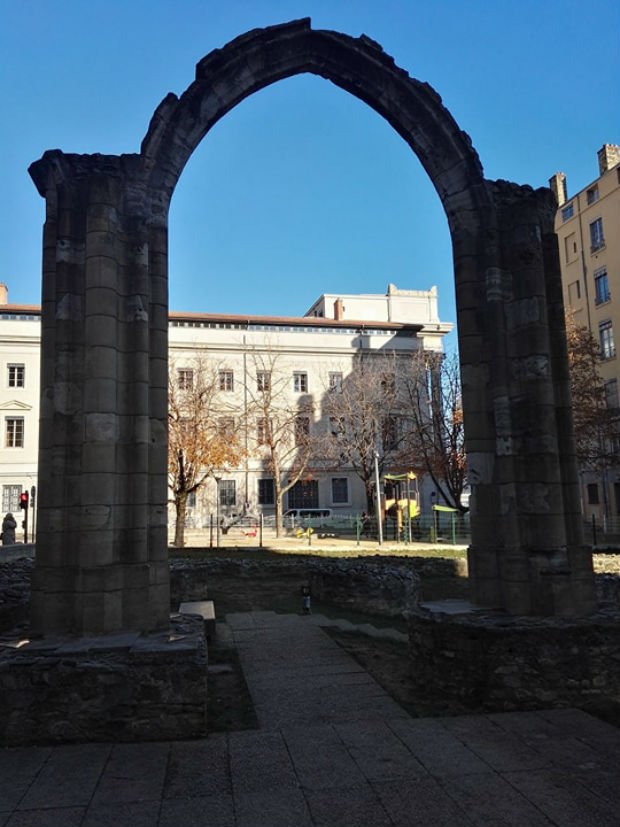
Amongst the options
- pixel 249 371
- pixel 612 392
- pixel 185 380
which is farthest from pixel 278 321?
pixel 612 392

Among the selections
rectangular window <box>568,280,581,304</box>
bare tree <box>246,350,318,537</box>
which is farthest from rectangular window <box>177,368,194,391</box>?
rectangular window <box>568,280,581,304</box>

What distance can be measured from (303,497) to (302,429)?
204 inches

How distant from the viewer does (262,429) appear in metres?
43.8

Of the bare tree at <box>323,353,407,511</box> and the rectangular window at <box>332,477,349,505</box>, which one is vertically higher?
the bare tree at <box>323,353,407,511</box>

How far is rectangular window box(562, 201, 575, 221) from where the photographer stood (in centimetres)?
4214

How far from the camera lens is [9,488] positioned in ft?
143

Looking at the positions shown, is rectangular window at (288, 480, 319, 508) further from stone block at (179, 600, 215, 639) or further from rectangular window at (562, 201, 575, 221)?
stone block at (179, 600, 215, 639)

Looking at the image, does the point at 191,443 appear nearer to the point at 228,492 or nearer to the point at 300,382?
the point at 228,492

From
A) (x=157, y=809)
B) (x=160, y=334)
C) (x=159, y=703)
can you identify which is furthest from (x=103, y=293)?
(x=157, y=809)

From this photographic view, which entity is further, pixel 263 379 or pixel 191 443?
pixel 263 379

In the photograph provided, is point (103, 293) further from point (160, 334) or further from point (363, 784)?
point (363, 784)

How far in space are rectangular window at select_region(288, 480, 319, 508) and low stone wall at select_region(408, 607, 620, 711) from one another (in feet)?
132

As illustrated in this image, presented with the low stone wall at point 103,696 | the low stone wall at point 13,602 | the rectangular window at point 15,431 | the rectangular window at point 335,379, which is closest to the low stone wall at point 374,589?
the low stone wall at point 13,602

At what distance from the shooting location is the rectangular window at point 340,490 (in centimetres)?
4806
